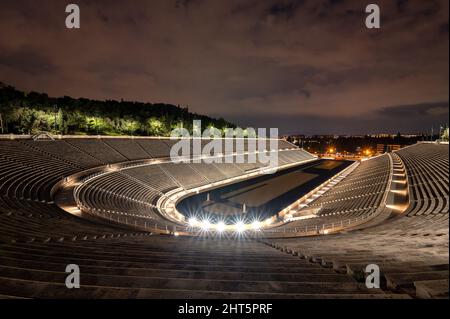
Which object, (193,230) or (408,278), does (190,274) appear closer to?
(408,278)

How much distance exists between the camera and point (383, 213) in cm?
1539

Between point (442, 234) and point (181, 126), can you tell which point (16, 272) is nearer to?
point (442, 234)

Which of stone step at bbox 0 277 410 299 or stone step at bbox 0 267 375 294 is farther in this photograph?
stone step at bbox 0 267 375 294

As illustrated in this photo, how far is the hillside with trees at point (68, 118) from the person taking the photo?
1736 inches

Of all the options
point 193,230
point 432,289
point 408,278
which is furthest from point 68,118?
point 432,289

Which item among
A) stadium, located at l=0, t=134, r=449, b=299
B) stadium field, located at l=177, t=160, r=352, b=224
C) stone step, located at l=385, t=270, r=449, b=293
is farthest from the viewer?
stadium field, located at l=177, t=160, r=352, b=224

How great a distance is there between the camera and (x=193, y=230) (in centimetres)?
1527

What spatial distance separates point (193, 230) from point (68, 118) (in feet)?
165

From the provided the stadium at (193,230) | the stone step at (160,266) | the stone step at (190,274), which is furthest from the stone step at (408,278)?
the stone step at (160,266)

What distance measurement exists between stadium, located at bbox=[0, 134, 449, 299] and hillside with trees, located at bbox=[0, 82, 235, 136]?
63.1 ft

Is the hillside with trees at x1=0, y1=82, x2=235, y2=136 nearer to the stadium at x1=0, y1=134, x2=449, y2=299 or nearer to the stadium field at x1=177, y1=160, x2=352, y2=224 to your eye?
the stadium at x1=0, y1=134, x2=449, y2=299

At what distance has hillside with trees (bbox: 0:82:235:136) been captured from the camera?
4409 cm

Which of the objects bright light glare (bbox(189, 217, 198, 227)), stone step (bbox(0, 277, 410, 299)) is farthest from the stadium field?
stone step (bbox(0, 277, 410, 299))
